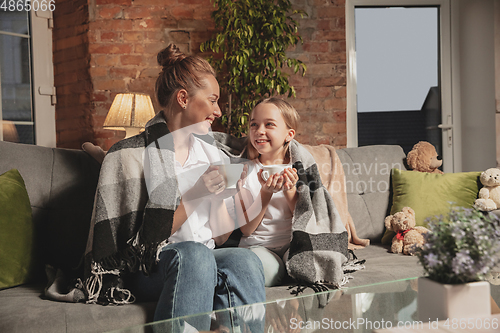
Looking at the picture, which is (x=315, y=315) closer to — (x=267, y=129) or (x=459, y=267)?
(x=459, y=267)

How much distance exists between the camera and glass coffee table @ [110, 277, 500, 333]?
34.9 inches

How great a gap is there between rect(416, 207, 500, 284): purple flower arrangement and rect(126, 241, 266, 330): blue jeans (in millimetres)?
642

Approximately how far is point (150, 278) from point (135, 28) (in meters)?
2.29

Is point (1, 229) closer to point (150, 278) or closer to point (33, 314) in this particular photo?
point (33, 314)

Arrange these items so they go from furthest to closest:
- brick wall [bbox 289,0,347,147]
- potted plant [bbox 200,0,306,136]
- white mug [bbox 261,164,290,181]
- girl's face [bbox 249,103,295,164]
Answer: brick wall [bbox 289,0,347,147] < potted plant [bbox 200,0,306,136] < girl's face [bbox 249,103,295,164] < white mug [bbox 261,164,290,181]

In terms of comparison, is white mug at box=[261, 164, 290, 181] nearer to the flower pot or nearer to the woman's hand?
the woman's hand

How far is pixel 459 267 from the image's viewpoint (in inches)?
27.1

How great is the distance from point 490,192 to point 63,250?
6.24 ft

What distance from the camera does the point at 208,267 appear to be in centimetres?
123

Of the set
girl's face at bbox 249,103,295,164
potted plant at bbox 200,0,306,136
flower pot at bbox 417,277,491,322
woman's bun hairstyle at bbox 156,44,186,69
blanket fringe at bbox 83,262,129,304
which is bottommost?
blanket fringe at bbox 83,262,129,304

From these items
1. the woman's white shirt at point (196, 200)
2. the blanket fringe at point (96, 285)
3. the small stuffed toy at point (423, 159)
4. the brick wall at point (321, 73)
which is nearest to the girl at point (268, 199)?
the woman's white shirt at point (196, 200)

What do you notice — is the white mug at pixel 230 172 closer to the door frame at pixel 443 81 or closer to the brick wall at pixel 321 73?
the brick wall at pixel 321 73

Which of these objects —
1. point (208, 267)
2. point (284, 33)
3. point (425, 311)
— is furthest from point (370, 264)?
point (284, 33)

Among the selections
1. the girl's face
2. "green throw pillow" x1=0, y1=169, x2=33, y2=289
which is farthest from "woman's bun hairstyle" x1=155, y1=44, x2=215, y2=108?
"green throw pillow" x1=0, y1=169, x2=33, y2=289
